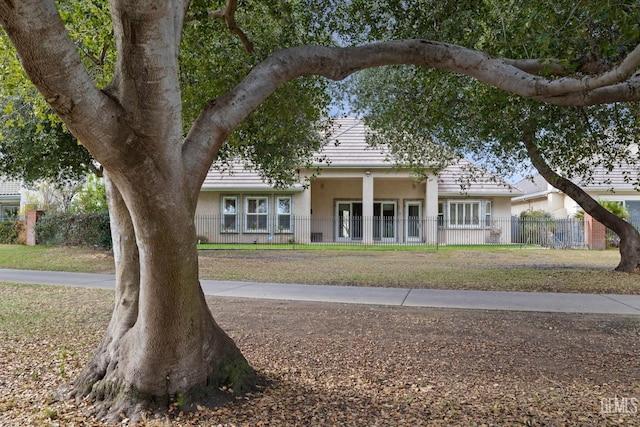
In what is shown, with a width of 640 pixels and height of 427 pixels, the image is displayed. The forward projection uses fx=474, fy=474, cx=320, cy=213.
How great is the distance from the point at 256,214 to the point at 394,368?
73.6 ft

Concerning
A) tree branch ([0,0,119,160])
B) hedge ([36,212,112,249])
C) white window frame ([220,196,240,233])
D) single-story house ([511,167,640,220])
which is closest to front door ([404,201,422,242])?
single-story house ([511,167,640,220])

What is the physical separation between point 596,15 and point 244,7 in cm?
503

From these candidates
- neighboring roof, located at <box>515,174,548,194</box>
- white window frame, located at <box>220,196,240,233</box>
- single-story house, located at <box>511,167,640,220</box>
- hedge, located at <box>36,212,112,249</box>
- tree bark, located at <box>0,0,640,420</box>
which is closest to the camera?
tree bark, located at <box>0,0,640,420</box>

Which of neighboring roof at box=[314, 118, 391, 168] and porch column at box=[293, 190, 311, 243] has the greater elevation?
neighboring roof at box=[314, 118, 391, 168]

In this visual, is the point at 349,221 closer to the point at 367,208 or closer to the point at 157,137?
the point at 367,208

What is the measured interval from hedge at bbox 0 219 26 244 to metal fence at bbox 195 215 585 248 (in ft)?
28.7

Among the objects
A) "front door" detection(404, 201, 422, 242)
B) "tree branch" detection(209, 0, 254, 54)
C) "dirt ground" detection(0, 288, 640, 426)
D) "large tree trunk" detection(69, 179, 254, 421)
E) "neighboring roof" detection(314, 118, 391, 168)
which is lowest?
"dirt ground" detection(0, 288, 640, 426)

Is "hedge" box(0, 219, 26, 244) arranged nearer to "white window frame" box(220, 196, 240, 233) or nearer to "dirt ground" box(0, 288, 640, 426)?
"white window frame" box(220, 196, 240, 233)

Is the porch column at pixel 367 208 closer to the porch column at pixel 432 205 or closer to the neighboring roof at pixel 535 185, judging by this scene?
the porch column at pixel 432 205

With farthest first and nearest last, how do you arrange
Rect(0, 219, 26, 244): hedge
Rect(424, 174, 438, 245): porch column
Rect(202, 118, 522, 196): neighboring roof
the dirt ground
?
Rect(424, 174, 438, 245): porch column, Rect(202, 118, 522, 196): neighboring roof, Rect(0, 219, 26, 244): hedge, the dirt ground

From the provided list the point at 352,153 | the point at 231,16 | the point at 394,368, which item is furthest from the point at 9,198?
the point at 394,368

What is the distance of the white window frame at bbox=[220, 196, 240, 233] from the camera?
27094mm

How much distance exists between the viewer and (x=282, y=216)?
26828mm

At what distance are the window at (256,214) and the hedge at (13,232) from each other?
1140 centimetres
